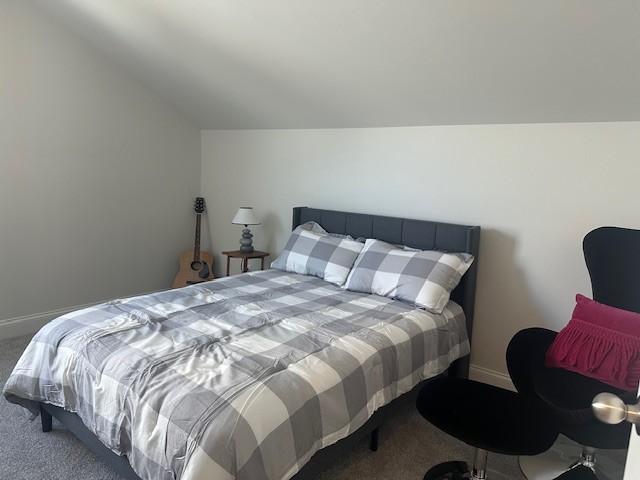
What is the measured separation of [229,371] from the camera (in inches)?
66.2

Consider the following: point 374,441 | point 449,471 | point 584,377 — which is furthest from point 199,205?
point 584,377

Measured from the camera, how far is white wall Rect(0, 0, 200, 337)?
318cm

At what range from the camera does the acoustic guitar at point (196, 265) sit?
4.13 metres

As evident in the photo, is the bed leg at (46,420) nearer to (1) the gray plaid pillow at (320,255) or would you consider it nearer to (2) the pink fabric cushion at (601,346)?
(1) the gray plaid pillow at (320,255)

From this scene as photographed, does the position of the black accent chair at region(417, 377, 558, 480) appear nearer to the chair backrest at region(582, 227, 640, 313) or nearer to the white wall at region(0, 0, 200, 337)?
the chair backrest at region(582, 227, 640, 313)

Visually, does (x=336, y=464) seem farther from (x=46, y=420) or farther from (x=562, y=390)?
(x=46, y=420)

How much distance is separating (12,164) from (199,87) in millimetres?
1417

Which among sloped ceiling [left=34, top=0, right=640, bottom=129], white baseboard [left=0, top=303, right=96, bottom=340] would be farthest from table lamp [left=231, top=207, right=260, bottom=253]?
white baseboard [left=0, top=303, right=96, bottom=340]

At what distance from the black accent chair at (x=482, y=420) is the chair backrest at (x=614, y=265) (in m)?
0.71


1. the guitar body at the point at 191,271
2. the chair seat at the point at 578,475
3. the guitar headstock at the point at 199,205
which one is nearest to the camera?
the chair seat at the point at 578,475

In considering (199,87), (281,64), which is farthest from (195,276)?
(281,64)

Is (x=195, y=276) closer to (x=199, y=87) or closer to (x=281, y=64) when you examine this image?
(x=199, y=87)

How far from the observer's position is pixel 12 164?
318 cm

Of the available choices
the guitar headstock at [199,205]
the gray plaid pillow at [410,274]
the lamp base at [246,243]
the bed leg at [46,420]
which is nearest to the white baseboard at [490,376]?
the gray plaid pillow at [410,274]
